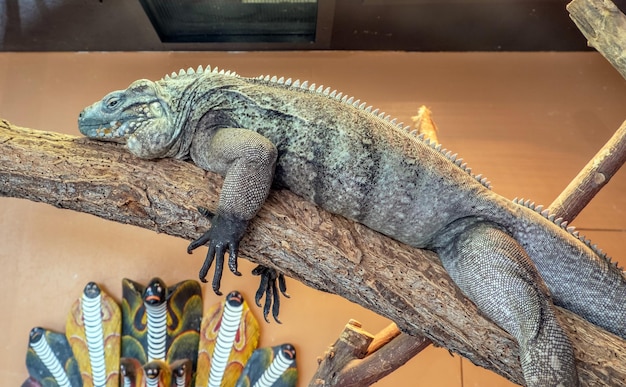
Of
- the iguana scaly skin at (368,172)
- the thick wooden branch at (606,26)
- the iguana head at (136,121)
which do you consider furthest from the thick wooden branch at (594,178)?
the iguana head at (136,121)

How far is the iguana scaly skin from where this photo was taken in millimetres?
2271

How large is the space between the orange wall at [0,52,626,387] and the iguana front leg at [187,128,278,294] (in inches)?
82.2

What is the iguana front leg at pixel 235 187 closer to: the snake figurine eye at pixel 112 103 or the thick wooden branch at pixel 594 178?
the snake figurine eye at pixel 112 103

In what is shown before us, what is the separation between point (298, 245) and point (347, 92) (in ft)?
8.87

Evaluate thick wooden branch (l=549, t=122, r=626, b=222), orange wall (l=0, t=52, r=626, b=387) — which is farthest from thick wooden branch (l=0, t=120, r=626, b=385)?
orange wall (l=0, t=52, r=626, b=387)

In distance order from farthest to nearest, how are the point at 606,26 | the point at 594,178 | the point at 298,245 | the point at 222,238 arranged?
the point at 594,178
the point at 606,26
the point at 298,245
the point at 222,238

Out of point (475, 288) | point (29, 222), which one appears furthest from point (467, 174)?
point (29, 222)

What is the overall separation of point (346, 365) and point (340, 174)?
4.43 feet

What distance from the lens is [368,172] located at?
233 cm

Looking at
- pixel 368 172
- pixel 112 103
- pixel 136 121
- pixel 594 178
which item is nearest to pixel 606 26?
pixel 594 178

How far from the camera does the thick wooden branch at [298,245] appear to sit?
2.15 meters

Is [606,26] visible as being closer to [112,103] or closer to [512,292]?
[512,292]

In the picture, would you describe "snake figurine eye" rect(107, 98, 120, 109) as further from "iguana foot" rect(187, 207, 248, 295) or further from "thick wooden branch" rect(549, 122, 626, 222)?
"thick wooden branch" rect(549, 122, 626, 222)

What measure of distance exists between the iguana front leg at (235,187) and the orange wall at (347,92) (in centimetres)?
209
